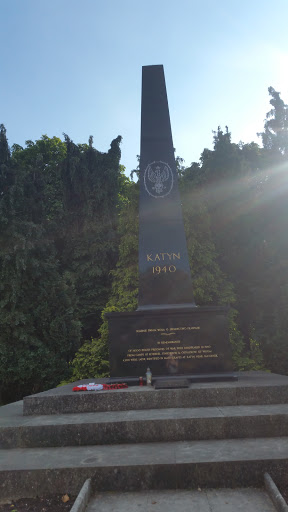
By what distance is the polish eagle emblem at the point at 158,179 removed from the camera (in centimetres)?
804

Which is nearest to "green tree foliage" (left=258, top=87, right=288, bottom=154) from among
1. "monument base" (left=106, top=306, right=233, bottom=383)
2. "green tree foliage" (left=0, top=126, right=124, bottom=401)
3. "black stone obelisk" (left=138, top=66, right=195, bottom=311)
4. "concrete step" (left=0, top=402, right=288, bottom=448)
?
"green tree foliage" (left=0, top=126, right=124, bottom=401)

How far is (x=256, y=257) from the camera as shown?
47.6 feet

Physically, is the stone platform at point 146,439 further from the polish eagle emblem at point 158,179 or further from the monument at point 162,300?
the polish eagle emblem at point 158,179

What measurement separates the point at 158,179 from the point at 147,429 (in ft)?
17.8

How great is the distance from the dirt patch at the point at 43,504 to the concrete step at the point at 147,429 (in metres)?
0.84

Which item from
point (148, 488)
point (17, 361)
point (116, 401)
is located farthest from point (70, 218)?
point (148, 488)

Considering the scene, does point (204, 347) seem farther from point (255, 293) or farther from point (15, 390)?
point (15, 390)

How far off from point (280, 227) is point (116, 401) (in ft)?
34.4

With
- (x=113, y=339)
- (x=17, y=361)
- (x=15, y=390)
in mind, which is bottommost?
(x=15, y=390)

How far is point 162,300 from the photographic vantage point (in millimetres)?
7297

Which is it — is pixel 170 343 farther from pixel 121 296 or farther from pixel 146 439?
pixel 121 296

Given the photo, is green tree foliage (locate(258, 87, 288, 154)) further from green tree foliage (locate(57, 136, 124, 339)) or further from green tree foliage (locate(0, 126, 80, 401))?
green tree foliage (locate(0, 126, 80, 401))

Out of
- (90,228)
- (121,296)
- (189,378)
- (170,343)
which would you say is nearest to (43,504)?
(189,378)

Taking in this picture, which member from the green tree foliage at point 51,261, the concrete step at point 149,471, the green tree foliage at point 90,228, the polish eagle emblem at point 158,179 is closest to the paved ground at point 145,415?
the concrete step at point 149,471
